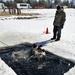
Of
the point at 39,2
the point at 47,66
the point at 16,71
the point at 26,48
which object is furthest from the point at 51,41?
the point at 39,2

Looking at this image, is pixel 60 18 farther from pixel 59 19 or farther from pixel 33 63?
pixel 33 63

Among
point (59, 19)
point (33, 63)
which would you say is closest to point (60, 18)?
point (59, 19)

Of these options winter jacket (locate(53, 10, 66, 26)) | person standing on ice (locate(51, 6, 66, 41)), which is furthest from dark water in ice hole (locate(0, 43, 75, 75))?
winter jacket (locate(53, 10, 66, 26))

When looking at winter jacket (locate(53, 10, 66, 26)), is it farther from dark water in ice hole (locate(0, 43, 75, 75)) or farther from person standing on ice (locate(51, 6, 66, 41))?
dark water in ice hole (locate(0, 43, 75, 75))

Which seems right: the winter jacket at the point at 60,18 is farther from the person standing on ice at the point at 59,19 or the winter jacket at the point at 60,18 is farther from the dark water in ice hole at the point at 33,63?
the dark water in ice hole at the point at 33,63

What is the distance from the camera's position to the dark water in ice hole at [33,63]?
7902mm

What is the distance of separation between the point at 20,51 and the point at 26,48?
2.07 feet

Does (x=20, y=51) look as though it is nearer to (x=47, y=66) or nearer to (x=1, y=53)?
(x=1, y=53)

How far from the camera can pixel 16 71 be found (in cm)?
790

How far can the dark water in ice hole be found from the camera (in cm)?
790

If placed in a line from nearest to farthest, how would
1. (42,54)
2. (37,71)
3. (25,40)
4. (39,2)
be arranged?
(37,71) < (42,54) < (25,40) < (39,2)

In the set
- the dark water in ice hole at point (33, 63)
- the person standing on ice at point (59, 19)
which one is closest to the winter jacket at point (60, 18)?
the person standing on ice at point (59, 19)

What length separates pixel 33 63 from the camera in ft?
28.5

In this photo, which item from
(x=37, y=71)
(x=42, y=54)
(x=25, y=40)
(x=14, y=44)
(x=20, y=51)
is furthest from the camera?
(x=25, y=40)
